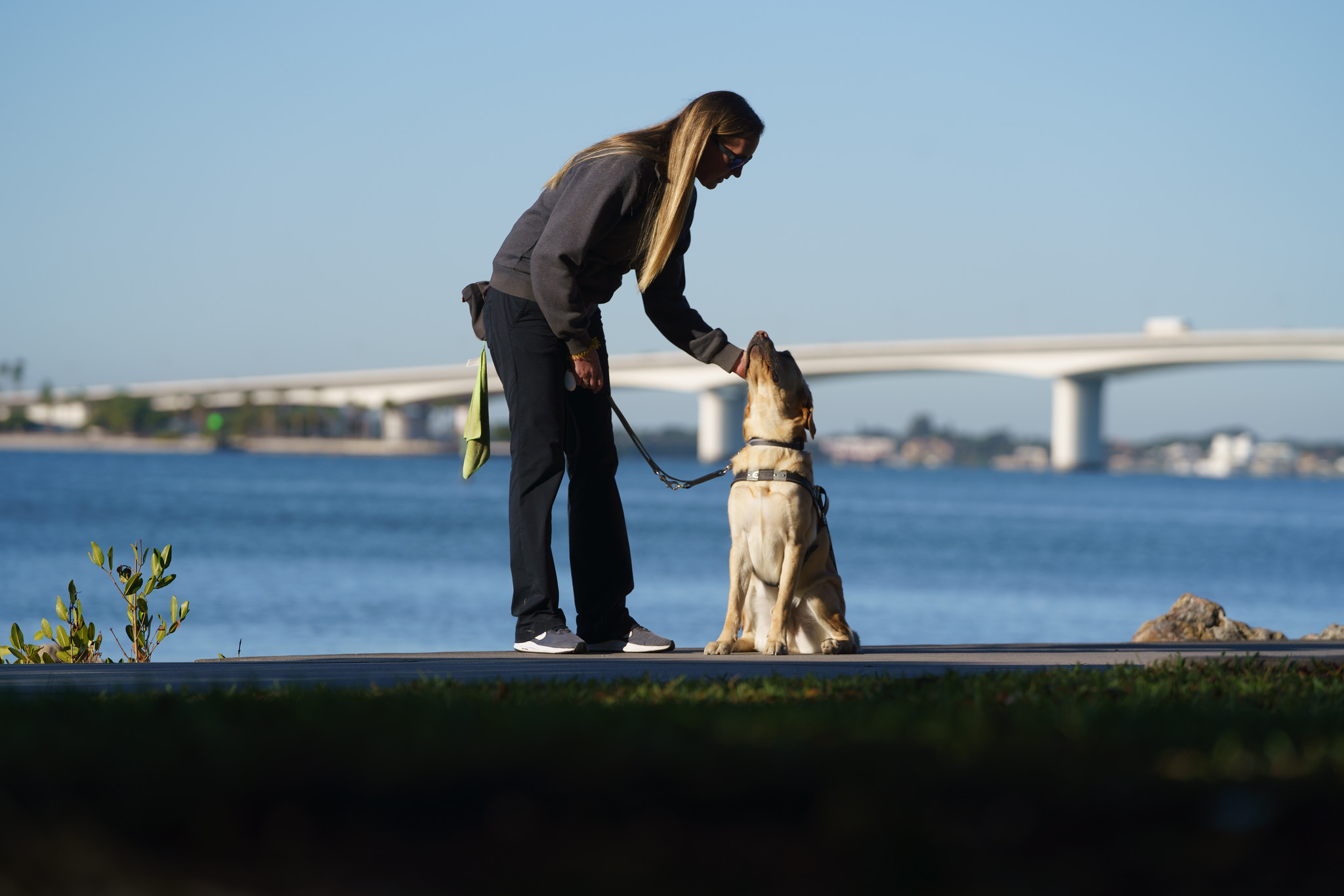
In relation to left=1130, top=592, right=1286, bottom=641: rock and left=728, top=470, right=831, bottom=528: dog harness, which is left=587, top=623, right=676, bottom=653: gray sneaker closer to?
left=728, top=470, right=831, bottom=528: dog harness

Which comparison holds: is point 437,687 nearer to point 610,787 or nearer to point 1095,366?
point 610,787

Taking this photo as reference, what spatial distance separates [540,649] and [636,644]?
446 millimetres

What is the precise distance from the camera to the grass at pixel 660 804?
5.86 feet

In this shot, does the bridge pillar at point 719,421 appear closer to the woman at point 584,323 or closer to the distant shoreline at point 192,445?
the distant shoreline at point 192,445

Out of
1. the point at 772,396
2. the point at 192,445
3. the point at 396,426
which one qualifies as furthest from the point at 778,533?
the point at 192,445

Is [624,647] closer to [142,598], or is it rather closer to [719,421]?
[142,598]

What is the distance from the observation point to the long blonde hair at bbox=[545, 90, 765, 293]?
473 centimetres

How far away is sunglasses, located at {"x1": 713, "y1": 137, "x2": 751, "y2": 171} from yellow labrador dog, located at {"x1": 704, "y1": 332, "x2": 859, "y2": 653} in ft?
1.99

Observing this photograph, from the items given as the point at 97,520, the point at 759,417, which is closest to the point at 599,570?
the point at 759,417

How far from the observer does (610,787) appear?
79.0 inches

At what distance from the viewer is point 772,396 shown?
15.8ft

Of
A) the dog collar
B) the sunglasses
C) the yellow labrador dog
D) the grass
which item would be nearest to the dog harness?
the yellow labrador dog

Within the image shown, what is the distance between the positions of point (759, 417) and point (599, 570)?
2.73ft

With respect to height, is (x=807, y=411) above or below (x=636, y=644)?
above
